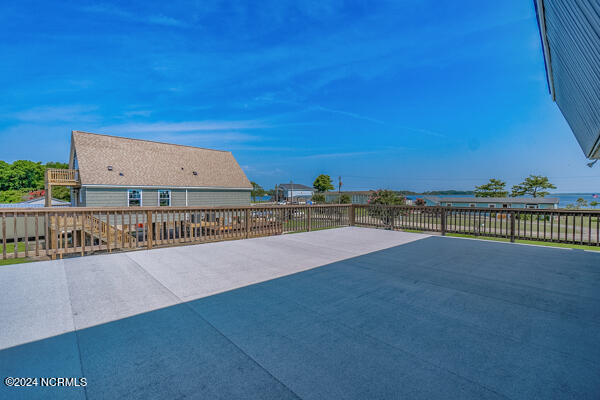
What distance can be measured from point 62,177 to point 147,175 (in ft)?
14.6

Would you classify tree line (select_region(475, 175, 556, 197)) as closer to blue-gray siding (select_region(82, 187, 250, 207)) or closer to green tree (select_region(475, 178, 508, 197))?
green tree (select_region(475, 178, 508, 197))

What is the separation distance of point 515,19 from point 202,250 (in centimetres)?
1085

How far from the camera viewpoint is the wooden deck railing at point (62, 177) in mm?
13578

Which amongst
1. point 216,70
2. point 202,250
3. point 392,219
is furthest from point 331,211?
point 216,70

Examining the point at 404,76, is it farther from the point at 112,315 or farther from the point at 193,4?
the point at 112,315

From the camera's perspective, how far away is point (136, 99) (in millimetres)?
20953

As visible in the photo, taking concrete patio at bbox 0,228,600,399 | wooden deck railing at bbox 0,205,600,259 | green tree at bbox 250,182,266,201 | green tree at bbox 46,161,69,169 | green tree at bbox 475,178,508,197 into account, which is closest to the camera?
concrete patio at bbox 0,228,600,399

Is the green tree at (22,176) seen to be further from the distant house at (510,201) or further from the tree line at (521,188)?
the tree line at (521,188)

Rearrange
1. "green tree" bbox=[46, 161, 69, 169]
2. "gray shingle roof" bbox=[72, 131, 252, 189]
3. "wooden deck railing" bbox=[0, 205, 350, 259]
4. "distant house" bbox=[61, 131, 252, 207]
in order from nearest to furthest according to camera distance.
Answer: "wooden deck railing" bbox=[0, 205, 350, 259]
"distant house" bbox=[61, 131, 252, 207]
"gray shingle roof" bbox=[72, 131, 252, 189]
"green tree" bbox=[46, 161, 69, 169]

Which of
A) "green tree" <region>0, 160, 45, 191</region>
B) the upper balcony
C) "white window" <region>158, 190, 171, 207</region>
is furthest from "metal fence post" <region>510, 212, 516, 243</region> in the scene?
"green tree" <region>0, 160, 45, 191</region>

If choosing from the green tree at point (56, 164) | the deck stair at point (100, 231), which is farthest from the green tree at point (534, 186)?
the green tree at point (56, 164)

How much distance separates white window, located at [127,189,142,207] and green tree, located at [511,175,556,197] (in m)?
38.1

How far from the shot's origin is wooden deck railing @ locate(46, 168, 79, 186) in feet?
44.5

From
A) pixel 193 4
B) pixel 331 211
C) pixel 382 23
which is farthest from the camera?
pixel 382 23
